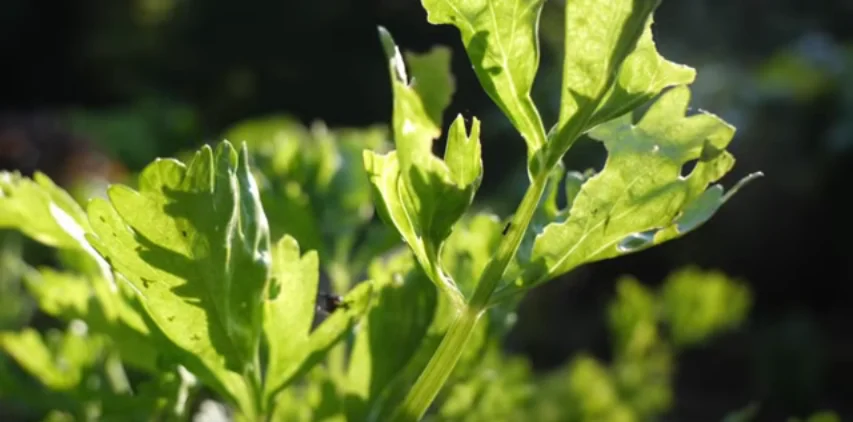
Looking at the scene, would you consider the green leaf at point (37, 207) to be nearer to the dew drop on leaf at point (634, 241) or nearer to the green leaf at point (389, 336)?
the green leaf at point (389, 336)

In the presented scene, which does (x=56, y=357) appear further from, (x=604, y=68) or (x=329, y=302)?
(x=604, y=68)

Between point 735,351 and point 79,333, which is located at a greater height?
point 79,333

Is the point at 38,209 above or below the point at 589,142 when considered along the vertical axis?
above

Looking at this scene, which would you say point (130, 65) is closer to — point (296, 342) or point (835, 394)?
point (835, 394)

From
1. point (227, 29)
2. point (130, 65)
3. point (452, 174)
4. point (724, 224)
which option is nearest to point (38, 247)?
point (724, 224)

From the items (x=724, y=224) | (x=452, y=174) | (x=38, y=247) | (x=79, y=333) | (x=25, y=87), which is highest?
(x=452, y=174)

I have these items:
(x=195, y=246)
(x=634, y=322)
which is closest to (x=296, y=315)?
(x=195, y=246)

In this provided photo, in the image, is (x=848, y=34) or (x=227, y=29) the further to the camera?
(x=227, y=29)

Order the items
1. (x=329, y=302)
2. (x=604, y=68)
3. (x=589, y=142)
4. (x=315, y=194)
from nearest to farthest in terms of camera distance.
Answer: (x=604, y=68)
(x=329, y=302)
(x=315, y=194)
(x=589, y=142)
